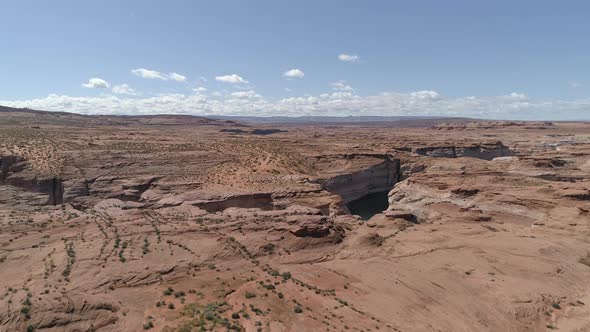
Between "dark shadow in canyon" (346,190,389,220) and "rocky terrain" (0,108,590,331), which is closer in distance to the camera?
"rocky terrain" (0,108,590,331)

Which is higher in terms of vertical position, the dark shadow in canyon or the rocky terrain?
the rocky terrain

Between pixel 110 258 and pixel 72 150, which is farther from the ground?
pixel 72 150

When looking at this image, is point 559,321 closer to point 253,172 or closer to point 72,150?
point 253,172

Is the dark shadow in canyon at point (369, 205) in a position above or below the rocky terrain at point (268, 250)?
below

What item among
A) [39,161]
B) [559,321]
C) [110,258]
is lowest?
[559,321]

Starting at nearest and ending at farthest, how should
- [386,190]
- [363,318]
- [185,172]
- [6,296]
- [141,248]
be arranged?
[6,296], [363,318], [141,248], [185,172], [386,190]

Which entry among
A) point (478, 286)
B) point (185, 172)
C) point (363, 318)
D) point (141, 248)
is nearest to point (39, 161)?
point (185, 172)

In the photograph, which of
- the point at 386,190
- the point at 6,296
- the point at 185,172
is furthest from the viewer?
the point at 386,190

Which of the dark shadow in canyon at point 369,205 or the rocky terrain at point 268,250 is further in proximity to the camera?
the dark shadow in canyon at point 369,205
